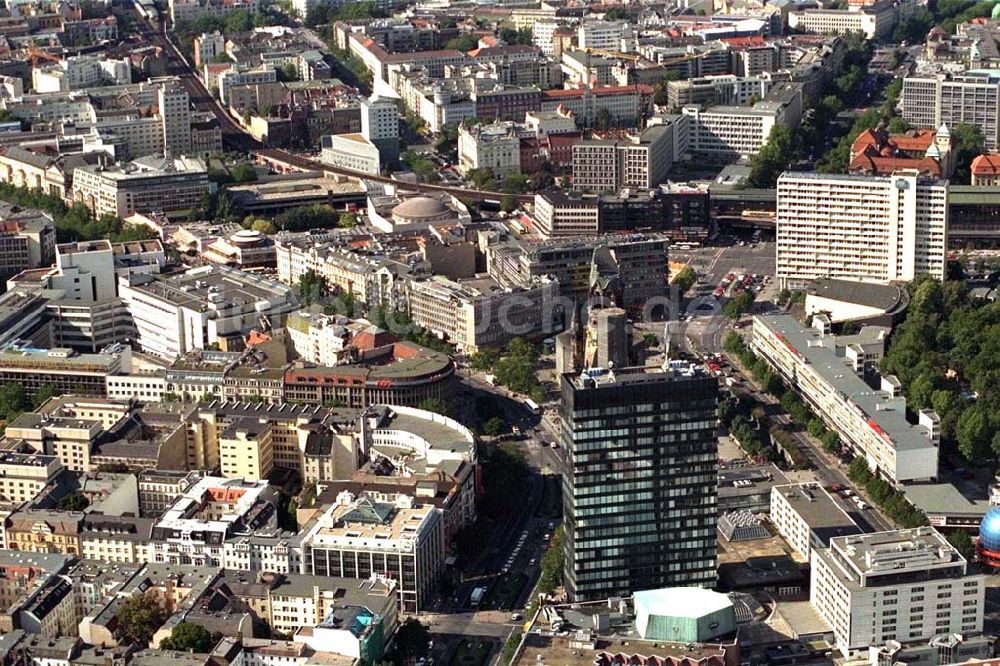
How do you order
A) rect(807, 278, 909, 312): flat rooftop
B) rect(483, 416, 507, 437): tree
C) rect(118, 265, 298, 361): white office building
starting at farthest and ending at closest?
rect(807, 278, 909, 312): flat rooftop
rect(118, 265, 298, 361): white office building
rect(483, 416, 507, 437): tree

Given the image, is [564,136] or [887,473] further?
[564,136]

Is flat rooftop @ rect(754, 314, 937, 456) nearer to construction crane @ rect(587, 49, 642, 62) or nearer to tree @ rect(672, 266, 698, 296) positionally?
tree @ rect(672, 266, 698, 296)

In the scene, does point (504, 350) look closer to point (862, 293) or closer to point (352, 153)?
point (862, 293)

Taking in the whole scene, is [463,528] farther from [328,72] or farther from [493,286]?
[328,72]

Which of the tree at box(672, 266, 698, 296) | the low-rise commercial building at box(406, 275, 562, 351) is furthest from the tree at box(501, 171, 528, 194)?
the low-rise commercial building at box(406, 275, 562, 351)

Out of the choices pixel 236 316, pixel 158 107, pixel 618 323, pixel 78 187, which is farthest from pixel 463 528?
pixel 158 107

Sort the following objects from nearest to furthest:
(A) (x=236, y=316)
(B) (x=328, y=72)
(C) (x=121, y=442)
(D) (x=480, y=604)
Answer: (D) (x=480, y=604) → (C) (x=121, y=442) → (A) (x=236, y=316) → (B) (x=328, y=72)

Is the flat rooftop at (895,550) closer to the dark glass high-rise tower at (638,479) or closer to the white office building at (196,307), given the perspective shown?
the dark glass high-rise tower at (638,479)
